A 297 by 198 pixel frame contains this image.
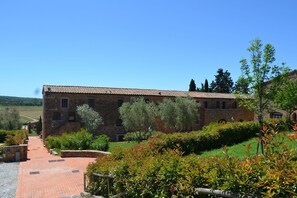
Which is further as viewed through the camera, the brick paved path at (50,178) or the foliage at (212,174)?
the brick paved path at (50,178)

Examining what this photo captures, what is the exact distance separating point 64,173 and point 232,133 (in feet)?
32.7

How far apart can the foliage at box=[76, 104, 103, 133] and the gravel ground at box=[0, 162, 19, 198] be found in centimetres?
1530

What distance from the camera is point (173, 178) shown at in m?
4.70

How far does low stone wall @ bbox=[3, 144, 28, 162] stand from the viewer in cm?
1438

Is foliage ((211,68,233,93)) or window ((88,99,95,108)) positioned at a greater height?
foliage ((211,68,233,93))

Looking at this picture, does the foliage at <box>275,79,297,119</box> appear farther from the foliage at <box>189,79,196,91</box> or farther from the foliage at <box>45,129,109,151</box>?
the foliage at <box>189,79,196,91</box>

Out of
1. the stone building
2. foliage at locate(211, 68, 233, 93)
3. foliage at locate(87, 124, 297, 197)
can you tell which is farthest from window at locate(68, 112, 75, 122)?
foliage at locate(211, 68, 233, 93)

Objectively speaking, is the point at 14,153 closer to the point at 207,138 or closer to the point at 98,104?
the point at 207,138

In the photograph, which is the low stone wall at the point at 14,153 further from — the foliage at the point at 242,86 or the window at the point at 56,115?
the window at the point at 56,115

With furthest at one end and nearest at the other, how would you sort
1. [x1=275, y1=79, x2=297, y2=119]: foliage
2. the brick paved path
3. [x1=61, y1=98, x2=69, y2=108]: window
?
[x1=61, y1=98, x2=69, y2=108]: window, [x1=275, y1=79, x2=297, y2=119]: foliage, the brick paved path

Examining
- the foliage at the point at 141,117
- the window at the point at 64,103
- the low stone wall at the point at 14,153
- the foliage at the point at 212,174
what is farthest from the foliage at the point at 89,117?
the foliage at the point at 212,174

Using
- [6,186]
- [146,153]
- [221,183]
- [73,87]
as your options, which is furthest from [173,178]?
[73,87]

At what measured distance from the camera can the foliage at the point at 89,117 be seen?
96.0 feet

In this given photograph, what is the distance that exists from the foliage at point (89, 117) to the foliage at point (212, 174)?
76.6 feet
